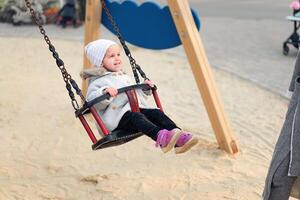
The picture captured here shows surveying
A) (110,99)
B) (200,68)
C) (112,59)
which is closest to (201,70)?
(200,68)

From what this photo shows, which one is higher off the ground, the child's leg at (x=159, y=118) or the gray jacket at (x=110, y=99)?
the gray jacket at (x=110, y=99)

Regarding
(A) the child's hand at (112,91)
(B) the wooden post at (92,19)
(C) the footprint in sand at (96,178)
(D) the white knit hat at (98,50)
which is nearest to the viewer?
(A) the child's hand at (112,91)

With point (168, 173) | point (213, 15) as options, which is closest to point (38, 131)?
point (168, 173)

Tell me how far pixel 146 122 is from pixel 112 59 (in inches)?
21.7

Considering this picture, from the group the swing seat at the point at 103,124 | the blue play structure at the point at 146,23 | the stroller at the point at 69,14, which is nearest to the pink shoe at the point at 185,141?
the swing seat at the point at 103,124

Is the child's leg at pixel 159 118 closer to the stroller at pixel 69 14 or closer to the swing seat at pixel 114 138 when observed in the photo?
the swing seat at pixel 114 138

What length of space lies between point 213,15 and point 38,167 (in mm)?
8933

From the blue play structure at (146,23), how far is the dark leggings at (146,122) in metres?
1.40

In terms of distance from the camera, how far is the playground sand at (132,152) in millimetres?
4039

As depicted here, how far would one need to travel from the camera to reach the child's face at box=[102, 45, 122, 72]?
3.49 m

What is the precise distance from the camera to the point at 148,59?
8.34 metres

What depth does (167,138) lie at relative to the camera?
308cm

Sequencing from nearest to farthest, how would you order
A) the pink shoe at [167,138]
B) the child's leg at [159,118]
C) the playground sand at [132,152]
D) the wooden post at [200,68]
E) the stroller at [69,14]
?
the pink shoe at [167,138]
the child's leg at [159,118]
the playground sand at [132,152]
the wooden post at [200,68]
the stroller at [69,14]

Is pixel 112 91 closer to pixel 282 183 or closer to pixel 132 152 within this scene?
pixel 282 183
